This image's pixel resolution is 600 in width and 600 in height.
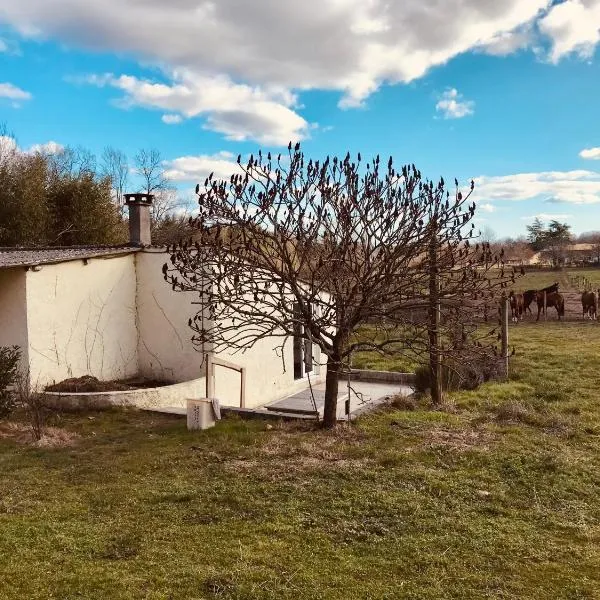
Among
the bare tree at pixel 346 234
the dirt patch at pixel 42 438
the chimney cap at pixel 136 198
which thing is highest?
the chimney cap at pixel 136 198

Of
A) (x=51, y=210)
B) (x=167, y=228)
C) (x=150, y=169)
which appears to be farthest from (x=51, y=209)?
(x=150, y=169)

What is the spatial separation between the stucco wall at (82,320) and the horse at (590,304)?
1790 cm

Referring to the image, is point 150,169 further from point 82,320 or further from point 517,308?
point 82,320

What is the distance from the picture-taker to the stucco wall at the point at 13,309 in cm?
988

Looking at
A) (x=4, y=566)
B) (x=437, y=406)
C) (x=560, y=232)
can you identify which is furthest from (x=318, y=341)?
(x=560, y=232)

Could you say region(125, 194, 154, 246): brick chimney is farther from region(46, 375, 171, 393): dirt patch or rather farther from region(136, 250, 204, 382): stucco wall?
region(46, 375, 171, 393): dirt patch

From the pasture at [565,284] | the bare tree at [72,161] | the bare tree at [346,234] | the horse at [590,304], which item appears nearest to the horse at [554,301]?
the pasture at [565,284]

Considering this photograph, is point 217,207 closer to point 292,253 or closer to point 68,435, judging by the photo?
point 292,253

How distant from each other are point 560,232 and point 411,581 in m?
61.0

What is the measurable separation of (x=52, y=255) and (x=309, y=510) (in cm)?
846

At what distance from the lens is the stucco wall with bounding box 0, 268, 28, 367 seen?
9.88 metres

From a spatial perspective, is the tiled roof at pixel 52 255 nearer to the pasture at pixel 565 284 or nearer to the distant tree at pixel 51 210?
the distant tree at pixel 51 210

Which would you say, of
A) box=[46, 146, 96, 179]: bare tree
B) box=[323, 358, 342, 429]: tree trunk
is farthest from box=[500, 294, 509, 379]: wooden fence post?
box=[46, 146, 96, 179]: bare tree

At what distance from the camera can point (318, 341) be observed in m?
7.64
